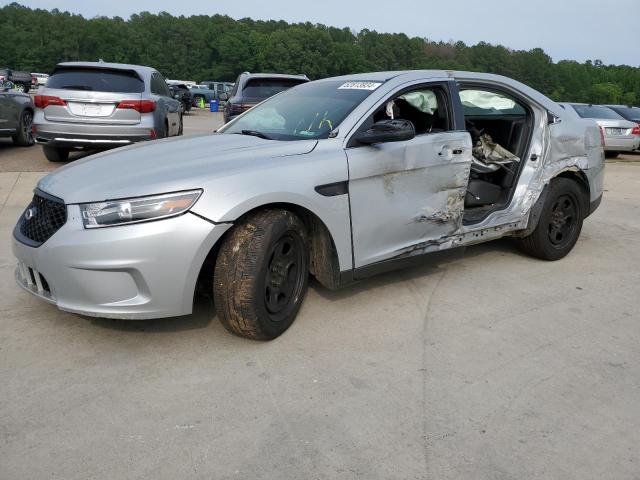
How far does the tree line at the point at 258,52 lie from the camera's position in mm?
94250

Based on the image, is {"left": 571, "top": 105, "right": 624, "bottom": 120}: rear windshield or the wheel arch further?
{"left": 571, "top": 105, "right": 624, "bottom": 120}: rear windshield

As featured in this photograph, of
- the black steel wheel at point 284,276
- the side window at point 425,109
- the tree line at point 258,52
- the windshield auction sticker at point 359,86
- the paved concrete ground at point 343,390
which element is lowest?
the paved concrete ground at point 343,390

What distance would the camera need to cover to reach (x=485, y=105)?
5.56m

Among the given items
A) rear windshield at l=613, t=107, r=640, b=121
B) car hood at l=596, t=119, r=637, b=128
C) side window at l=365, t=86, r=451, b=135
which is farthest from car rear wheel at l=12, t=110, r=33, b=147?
rear windshield at l=613, t=107, r=640, b=121

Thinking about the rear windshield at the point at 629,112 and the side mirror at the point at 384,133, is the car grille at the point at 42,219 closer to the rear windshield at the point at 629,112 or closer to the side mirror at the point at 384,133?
the side mirror at the point at 384,133

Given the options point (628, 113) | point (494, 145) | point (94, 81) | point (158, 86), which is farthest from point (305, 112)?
point (628, 113)

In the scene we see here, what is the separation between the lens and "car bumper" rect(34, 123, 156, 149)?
28.4 feet

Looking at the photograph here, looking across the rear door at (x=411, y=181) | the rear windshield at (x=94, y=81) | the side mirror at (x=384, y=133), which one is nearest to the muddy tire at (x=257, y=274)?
the rear door at (x=411, y=181)

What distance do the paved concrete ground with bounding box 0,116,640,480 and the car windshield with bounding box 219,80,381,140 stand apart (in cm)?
118

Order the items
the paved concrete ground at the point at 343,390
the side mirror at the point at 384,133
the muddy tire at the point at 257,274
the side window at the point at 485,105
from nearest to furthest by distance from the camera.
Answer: the paved concrete ground at the point at 343,390 < the muddy tire at the point at 257,274 < the side mirror at the point at 384,133 < the side window at the point at 485,105

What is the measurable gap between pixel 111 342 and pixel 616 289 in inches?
148

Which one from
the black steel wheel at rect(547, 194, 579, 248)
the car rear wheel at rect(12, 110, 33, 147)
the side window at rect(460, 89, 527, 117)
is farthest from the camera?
the car rear wheel at rect(12, 110, 33, 147)

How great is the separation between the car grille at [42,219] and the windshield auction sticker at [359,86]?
2146mm

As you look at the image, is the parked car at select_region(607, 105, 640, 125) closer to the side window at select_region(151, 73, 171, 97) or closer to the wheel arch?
the side window at select_region(151, 73, 171, 97)
